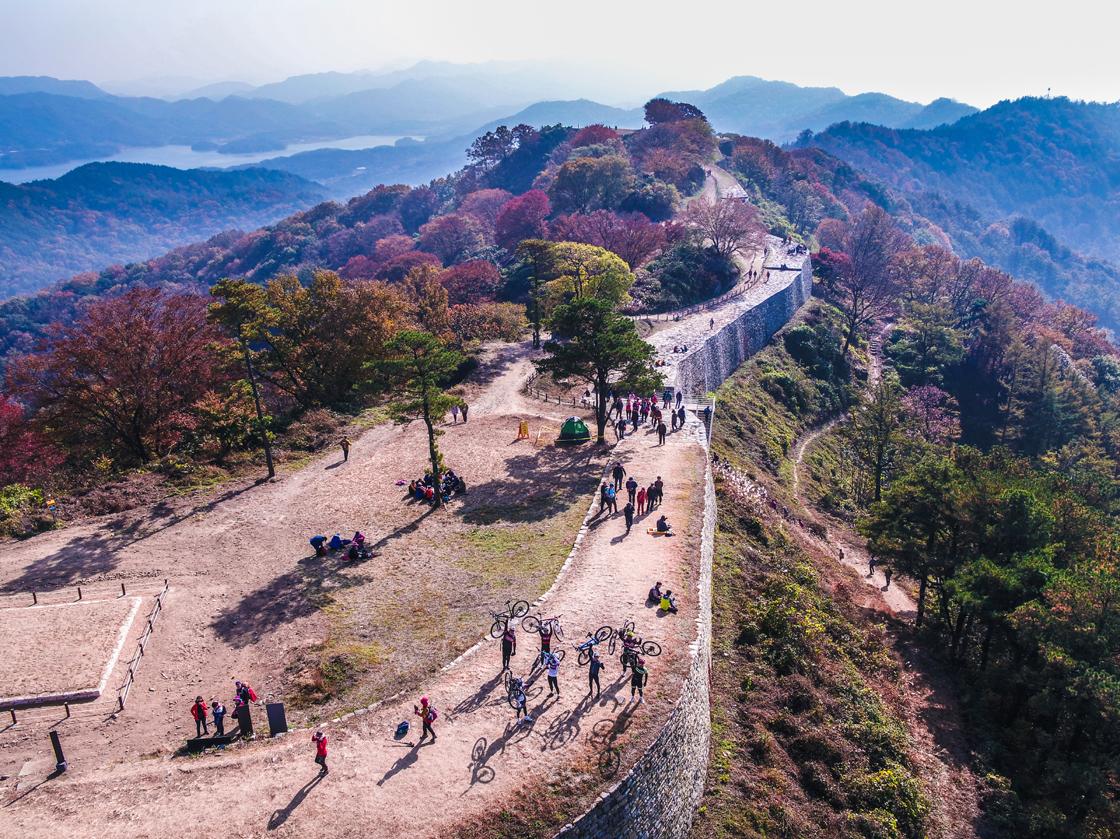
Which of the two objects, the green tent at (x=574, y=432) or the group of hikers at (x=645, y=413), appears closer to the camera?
the group of hikers at (x=645, y=413)

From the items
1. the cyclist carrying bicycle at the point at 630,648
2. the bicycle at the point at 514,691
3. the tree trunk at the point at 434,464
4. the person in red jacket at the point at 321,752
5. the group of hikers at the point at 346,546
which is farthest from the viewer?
the tree trunk at the point at 434,464

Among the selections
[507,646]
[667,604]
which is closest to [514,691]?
[507,646]

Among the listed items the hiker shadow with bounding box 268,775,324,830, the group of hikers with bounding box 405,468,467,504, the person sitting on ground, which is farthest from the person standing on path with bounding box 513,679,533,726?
the group of hikers with bounding box 405,468,467,504

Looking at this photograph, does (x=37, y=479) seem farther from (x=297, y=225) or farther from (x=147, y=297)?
(x=297, y=225)

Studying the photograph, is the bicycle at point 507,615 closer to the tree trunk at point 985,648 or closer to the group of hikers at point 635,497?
the group of hikers at point 635,497

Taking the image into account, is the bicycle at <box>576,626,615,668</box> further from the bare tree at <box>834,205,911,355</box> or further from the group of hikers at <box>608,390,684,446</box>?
the bare tree at <box>834,205,911,355</box>

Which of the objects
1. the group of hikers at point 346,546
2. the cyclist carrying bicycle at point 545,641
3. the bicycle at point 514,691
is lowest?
the group of hikers at point 346,546

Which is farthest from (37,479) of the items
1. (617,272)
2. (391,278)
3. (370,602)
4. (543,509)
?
(391,278)

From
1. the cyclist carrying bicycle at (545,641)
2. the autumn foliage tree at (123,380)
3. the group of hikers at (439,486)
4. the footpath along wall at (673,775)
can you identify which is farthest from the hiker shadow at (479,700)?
the autumn foliage tree at (123,380)

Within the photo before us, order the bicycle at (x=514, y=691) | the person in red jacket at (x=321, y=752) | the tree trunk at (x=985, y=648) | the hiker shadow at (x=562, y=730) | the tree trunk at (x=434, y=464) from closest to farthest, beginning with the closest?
the person in red jacket at (x=321, y=752), the hiker shadow at (x=562, y=730), the bicycle at (x=514, y=691), the tree trunk at (x=985, y=648), the tree trunk at (x=434, y=464)
